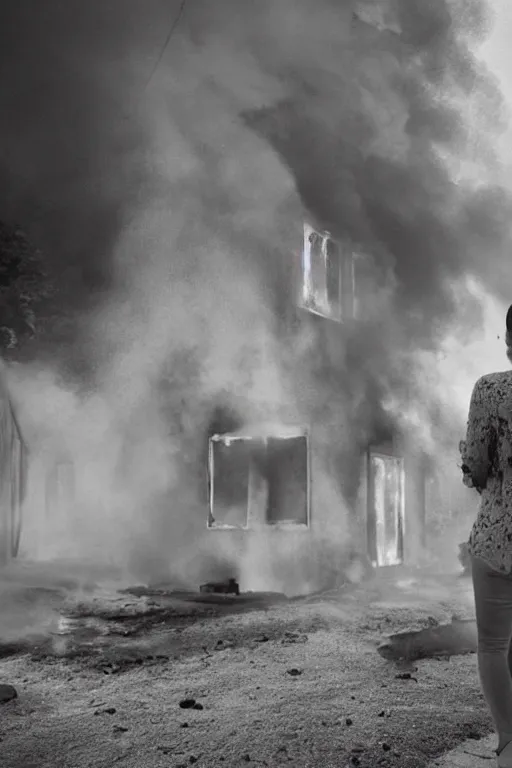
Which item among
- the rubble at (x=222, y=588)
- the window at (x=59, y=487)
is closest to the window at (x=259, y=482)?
the rubble at (x=222, y=588)

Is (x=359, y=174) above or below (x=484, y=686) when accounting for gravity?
above

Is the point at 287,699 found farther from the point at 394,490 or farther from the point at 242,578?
the point at 394,490

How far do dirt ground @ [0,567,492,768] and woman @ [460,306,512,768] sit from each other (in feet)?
2.28

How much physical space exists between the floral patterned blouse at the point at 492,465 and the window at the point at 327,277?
856 cm

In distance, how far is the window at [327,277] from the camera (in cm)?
1171

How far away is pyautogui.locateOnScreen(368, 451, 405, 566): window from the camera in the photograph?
1152cm

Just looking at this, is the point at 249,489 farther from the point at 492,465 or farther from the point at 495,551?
the point at 495,551

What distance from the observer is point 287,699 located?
168 inches

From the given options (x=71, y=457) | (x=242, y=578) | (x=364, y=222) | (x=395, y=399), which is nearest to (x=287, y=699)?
(x=242, y=578)

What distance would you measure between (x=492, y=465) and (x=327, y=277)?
31.2 feet

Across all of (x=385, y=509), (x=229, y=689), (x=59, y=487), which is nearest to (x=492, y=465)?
(x=229, y=689)

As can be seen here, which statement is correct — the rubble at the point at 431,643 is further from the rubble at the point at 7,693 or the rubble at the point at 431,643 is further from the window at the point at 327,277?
the window at the point at 327,277

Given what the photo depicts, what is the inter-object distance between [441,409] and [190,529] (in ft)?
18.2

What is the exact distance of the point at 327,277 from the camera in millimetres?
12102
